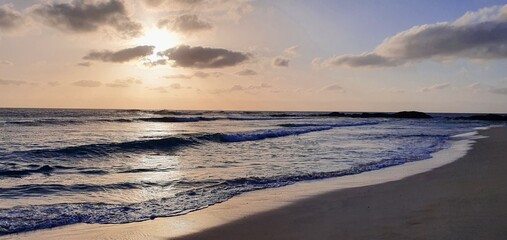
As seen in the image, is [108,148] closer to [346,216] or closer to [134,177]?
[134,177]

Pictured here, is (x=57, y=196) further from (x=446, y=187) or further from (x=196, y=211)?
(x=446, y=187)

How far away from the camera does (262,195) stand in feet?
30.7

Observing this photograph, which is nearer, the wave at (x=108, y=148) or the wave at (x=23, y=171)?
the wave at (x=23, y=171)

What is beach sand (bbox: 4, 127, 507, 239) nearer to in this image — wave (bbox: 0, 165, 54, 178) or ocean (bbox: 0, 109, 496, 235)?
ocean (bbox: 0, 109, 496, 235)

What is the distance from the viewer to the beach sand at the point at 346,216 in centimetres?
587

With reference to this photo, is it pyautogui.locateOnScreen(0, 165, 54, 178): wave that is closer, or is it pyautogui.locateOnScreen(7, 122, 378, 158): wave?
pyautogui.locateOnScreen(0, 165, 54, 178): wave

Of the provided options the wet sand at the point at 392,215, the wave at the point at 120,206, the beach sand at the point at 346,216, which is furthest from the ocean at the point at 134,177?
the wet sand at the point at 392,215

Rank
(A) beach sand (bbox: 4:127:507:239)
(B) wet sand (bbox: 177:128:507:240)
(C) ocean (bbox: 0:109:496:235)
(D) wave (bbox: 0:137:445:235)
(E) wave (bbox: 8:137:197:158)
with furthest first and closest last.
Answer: (E) wave (bbox: 8:137:197:158) < (C) ocean (bbox: 0:109:496:235) < (D) wave (bbox: 0:137:445:235) < (A) beach sand (bbox: 4:127:507:239) < (B) wet sand (bbox: 177:128:507:240)

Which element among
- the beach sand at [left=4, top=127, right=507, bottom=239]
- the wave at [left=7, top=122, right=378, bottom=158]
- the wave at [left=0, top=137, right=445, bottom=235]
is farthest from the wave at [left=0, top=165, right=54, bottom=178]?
the beach sand at [left=4, top=127, right=507, bottom=239]

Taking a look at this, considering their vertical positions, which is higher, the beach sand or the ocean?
the beach sand

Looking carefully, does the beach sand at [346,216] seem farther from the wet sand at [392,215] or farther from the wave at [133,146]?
the wave at [133,146]

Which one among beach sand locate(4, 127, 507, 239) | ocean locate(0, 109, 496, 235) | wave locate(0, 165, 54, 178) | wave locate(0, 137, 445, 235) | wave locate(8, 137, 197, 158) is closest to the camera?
beach sand locate(4, 127, 507, 239)

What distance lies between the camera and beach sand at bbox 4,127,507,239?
587 cm

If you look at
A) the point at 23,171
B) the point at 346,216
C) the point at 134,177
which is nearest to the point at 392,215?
the point at 346,216
